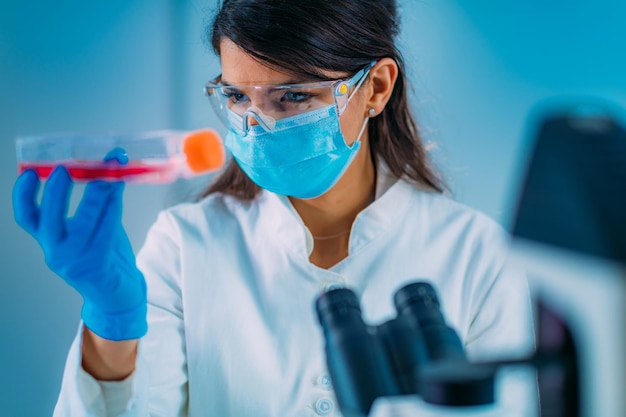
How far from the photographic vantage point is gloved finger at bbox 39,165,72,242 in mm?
1066

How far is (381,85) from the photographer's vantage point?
Result: 152cm

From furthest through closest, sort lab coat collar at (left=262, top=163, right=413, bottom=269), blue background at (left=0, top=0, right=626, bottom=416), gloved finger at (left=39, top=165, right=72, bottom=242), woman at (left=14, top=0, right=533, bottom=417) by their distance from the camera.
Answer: blue background at (left=0, top=0, right=626, bottom=416) < lab coat collar at (left=262, top=163, right=413, bottom=269) < woman at (left=14, top=0, right=533, bottom=417) < gloved finger at (left=39, top=165, right=72, bottom=242)

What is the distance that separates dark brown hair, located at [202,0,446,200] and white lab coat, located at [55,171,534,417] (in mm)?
144

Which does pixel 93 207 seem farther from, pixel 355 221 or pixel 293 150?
pixel 355 221

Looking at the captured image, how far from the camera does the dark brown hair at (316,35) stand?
130 cm

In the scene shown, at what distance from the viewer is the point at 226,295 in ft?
4.75

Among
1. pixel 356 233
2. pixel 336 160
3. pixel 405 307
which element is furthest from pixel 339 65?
pixel 405 307

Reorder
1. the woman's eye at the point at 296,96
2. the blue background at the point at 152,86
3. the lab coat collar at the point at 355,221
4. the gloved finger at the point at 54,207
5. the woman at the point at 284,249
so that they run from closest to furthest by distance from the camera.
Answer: the gloved finger at the point at 54,207, the woman at the point at 284,249, the woman's eye at the point at 296,96, the lab coat collar at the point at 355,221, the blue background at the point at 152,86

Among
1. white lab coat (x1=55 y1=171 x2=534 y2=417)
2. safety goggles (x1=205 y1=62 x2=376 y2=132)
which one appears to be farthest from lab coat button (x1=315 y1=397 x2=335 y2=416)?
safety goggles (x1=205 y1=62 x2=376 y2=132)

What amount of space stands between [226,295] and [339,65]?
522mm

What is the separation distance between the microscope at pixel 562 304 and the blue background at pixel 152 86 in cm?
113

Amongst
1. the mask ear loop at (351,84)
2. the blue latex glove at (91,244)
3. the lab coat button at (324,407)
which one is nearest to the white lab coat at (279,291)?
the lab coat button at (324,407)

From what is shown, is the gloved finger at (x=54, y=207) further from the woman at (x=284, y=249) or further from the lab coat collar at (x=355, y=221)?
the lab coat collar at (x=355, y=221)

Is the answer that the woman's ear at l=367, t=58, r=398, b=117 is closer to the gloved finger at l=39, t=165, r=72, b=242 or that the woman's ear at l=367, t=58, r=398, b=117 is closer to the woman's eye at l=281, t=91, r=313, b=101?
the woman's eye at l=281, t=91, r=313, b=101
